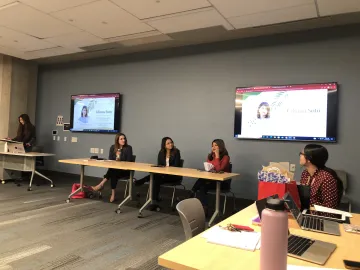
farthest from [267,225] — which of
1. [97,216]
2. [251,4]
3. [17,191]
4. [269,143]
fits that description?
[17,191]

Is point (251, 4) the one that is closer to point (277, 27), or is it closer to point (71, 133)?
point (277, 27)

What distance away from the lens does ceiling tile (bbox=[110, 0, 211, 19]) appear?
11.0ft

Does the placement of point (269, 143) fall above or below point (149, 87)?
below

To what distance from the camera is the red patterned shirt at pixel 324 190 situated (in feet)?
6.60

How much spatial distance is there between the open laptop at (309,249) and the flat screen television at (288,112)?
3226 mm

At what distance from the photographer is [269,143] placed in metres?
4.51

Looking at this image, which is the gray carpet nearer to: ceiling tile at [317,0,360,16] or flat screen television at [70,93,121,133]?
flat screen television at [70,93,121,133]

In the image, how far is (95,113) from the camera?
6246mm

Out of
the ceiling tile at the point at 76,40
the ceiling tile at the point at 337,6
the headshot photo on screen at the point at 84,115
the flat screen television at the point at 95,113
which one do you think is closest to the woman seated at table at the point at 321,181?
the ceiling tile at the point at 337,6

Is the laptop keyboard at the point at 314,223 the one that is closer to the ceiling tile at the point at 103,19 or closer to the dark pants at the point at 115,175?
the ceiling tile at the point at 103,19

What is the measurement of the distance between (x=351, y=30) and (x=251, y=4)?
1.73 m

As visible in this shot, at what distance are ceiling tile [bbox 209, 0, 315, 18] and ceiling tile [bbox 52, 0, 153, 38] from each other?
120 cm

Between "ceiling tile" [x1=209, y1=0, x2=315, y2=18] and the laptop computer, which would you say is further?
"ceiling tile" [x1=209, y1=0, x2=315, y2=18]

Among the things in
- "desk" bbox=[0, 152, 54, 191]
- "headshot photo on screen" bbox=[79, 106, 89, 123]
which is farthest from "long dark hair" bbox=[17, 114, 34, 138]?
"headshot photo on screen" bbox=[79, 106, 89, 123]
